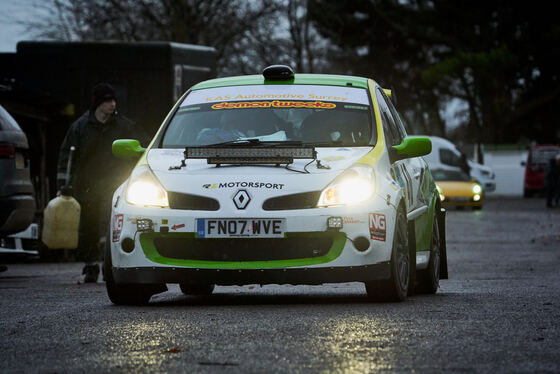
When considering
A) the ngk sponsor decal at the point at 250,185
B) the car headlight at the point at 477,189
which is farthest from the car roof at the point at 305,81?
the car headlight at the point at 477,189

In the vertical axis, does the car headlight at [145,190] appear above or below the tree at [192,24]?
below

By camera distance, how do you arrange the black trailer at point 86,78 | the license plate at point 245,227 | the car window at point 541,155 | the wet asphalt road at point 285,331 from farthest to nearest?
the car window at point 541,155 → the black trailer at point 86,78 → the license plate at point 245,227 → the wet asphalt road at point 285,331

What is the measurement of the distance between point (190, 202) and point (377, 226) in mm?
1190

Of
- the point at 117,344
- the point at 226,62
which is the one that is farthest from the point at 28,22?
the point at 117,344

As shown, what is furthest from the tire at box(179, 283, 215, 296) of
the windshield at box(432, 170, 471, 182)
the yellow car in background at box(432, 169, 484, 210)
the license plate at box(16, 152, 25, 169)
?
the windshield at box(432, 170, 471, 182)

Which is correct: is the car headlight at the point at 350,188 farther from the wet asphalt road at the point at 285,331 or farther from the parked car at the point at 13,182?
the parked car at the point at 13,182

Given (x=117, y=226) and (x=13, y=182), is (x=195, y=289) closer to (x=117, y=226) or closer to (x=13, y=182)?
(x=117, y=226)

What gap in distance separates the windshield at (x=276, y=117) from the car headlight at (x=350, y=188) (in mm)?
592

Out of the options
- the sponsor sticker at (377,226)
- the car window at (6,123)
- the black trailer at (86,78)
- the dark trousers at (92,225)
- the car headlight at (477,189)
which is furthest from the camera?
the car headlight at (477,189)

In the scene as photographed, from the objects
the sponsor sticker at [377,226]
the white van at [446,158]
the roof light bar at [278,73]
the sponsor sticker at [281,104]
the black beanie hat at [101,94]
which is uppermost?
the white van at [446,158]

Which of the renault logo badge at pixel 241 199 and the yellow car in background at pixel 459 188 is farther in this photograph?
the yellow car in background at pixel 459 188

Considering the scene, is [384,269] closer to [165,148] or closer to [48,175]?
[165,148]

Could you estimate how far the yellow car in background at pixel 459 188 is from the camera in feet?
119

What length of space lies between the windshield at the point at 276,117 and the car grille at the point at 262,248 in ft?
3.12
